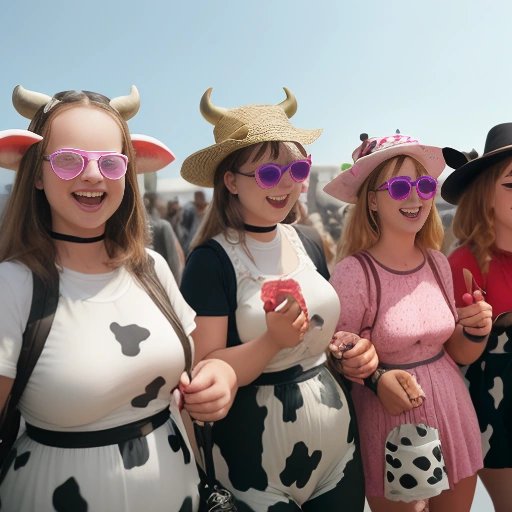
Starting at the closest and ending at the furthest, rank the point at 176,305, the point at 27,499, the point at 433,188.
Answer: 1. the point at 27,499
2. the point at 176,305
3. the point at 433,188

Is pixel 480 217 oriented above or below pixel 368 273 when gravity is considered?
above

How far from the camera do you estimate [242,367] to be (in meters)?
1.69

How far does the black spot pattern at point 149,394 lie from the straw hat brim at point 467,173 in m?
1.80

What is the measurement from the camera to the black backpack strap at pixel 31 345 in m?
1.31

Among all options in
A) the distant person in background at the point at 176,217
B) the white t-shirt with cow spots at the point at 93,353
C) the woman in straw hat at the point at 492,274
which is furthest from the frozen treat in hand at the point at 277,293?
the distant person in background at the point at 176,217

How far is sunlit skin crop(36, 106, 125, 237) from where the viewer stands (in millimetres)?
1483

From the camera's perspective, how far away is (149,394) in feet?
4.79

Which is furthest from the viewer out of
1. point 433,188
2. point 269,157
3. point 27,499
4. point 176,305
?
point 433,188

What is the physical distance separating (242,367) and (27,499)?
0.70 m

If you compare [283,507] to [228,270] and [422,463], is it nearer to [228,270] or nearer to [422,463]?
[422,463]

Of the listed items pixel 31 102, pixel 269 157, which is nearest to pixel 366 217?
pixel 269 157

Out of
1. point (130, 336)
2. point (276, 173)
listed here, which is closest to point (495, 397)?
point (276, 173)

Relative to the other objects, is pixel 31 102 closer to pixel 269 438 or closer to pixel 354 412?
pixel 269 438

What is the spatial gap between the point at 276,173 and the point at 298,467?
103 centimetres
